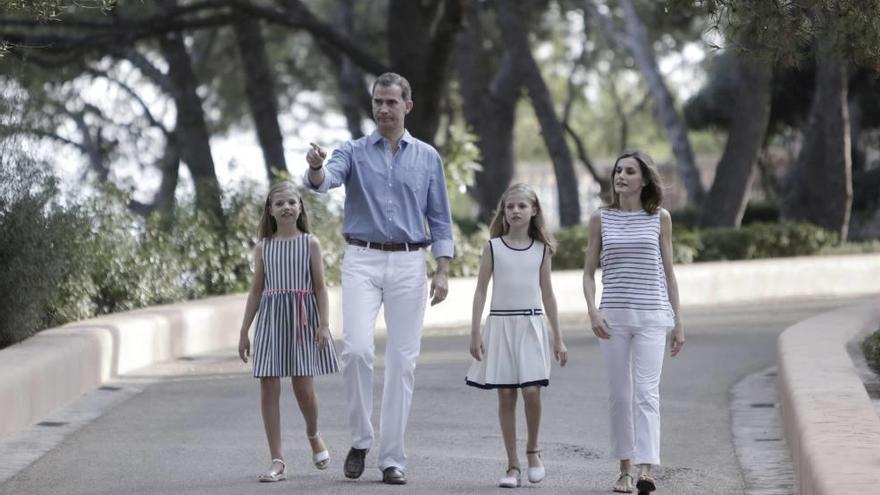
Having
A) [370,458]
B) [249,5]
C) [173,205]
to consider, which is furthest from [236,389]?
[249,5]

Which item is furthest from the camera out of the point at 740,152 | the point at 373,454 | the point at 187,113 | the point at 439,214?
the point at 187,113

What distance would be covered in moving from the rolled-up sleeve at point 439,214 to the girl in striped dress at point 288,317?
617 mm

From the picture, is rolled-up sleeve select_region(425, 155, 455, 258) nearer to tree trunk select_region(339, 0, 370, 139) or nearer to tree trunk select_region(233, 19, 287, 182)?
tree trunk select_region(233, 19, 287, 182)

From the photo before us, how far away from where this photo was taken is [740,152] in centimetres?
2938

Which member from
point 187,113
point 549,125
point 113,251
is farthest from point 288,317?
point 187,113

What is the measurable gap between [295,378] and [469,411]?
285 cm

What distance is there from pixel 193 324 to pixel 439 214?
7.43 metres

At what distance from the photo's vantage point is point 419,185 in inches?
360

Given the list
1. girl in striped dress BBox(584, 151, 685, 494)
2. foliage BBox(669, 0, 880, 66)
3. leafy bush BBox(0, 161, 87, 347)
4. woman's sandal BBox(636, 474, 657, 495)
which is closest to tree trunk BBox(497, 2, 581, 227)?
leafy bush BBox(0, 161, 87, 347)

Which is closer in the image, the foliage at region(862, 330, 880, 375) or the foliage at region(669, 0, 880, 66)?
the foliage at region(669, 0, 880, 66)

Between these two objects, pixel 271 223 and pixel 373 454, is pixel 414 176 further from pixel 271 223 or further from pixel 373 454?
pixel 373 454

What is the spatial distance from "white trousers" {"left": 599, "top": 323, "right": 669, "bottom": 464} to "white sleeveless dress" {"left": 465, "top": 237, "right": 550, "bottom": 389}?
372 mm

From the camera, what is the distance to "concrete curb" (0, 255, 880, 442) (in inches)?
452

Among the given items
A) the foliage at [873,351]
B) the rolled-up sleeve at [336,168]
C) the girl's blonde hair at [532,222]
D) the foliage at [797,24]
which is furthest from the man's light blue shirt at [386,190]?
the foliage at [873,351]
